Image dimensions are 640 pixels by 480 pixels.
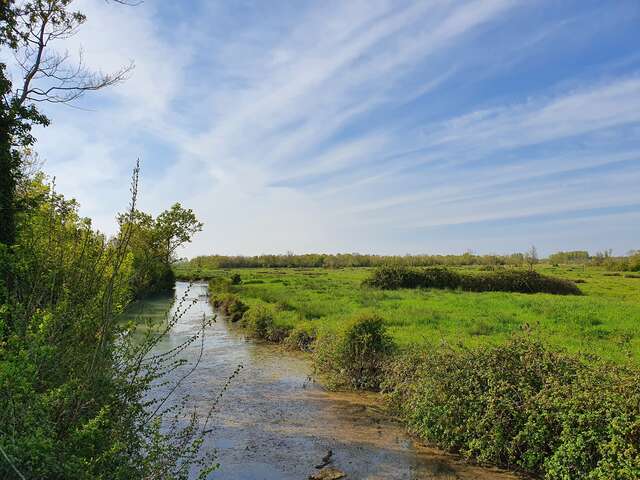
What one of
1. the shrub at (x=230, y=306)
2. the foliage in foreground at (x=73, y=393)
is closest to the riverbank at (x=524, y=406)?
the foliage in foreground at (x=73, y=393)

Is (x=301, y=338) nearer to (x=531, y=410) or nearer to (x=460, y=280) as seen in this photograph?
(x=531, y=410)

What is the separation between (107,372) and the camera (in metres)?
5.05

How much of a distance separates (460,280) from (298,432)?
3232 centimetres

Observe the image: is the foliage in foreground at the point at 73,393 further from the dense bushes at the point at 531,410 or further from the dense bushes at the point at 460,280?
the dense bushes at the point at 460,280

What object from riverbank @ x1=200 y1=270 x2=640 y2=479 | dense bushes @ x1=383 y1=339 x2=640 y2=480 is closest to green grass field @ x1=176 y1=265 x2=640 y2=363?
riverbank @ x1=200 y1=270 x2=640 y2=479

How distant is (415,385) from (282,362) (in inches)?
289

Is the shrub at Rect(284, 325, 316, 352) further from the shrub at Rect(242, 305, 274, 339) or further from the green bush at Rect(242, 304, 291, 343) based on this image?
the shrub at Rect(242, 305, 274, 339)

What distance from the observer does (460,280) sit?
39.5 meters

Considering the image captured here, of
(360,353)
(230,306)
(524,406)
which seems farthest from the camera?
(230,306)

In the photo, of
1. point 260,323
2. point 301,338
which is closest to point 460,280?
point 260,323

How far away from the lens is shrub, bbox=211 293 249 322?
28.4 m

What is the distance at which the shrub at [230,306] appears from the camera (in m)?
28.4

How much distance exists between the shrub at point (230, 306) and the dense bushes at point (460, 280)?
12801 mm

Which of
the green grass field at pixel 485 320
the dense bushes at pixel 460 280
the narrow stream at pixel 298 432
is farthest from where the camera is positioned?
the dense bushes at pixel 460 280
